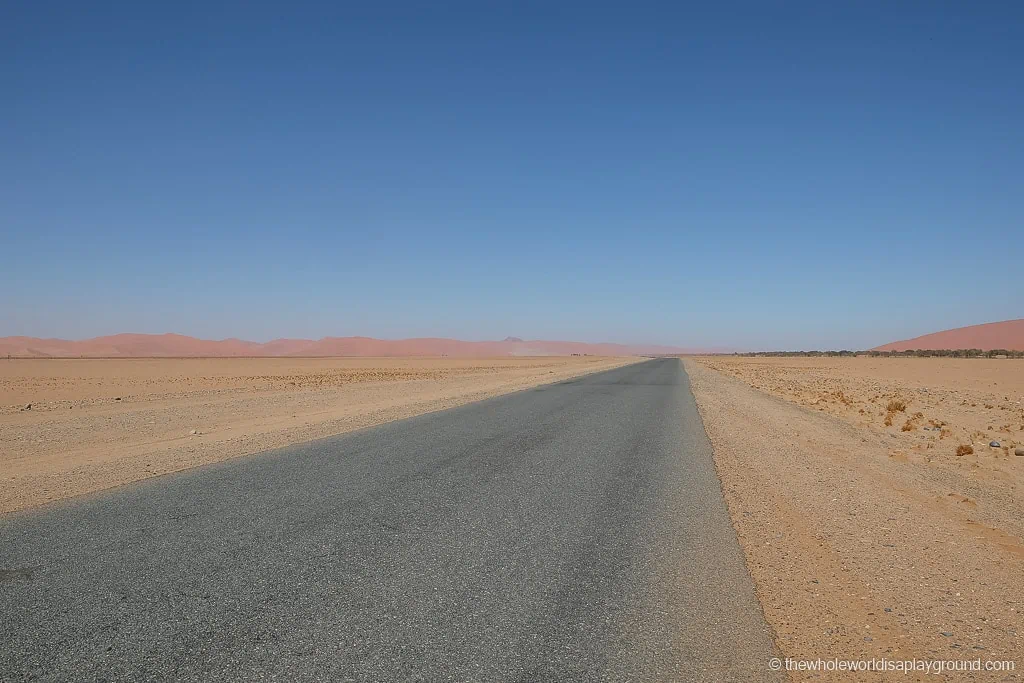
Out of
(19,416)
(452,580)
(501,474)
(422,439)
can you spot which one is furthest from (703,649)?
(19,416)

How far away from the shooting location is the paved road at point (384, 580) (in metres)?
3.67

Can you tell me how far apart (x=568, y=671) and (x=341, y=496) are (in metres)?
4.81

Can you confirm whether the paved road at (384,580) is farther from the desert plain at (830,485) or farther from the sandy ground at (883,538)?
the desert plain at (830,485)

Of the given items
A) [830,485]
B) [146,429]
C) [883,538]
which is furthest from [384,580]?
[146,429]

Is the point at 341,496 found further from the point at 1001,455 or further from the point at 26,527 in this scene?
the point at 1001,455

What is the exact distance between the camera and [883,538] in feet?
21.6

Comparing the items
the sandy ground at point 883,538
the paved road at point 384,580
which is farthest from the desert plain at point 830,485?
the paved road at point 384,580

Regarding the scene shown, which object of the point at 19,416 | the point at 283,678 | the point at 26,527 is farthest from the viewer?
the point at 19,416

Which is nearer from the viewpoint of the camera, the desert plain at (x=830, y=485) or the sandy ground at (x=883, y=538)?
the sandy ground at (x=883, y=538)

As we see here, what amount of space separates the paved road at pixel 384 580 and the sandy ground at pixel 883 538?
0.43 meters

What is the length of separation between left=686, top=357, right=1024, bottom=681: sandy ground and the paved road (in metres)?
0.43

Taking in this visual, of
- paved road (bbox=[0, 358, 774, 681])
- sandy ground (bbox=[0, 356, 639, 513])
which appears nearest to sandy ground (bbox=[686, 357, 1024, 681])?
paved road (bbox=[0, 358, 774, 681])

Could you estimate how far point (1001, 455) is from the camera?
39.7 feet

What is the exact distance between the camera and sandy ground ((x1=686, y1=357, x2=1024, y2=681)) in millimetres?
4270
